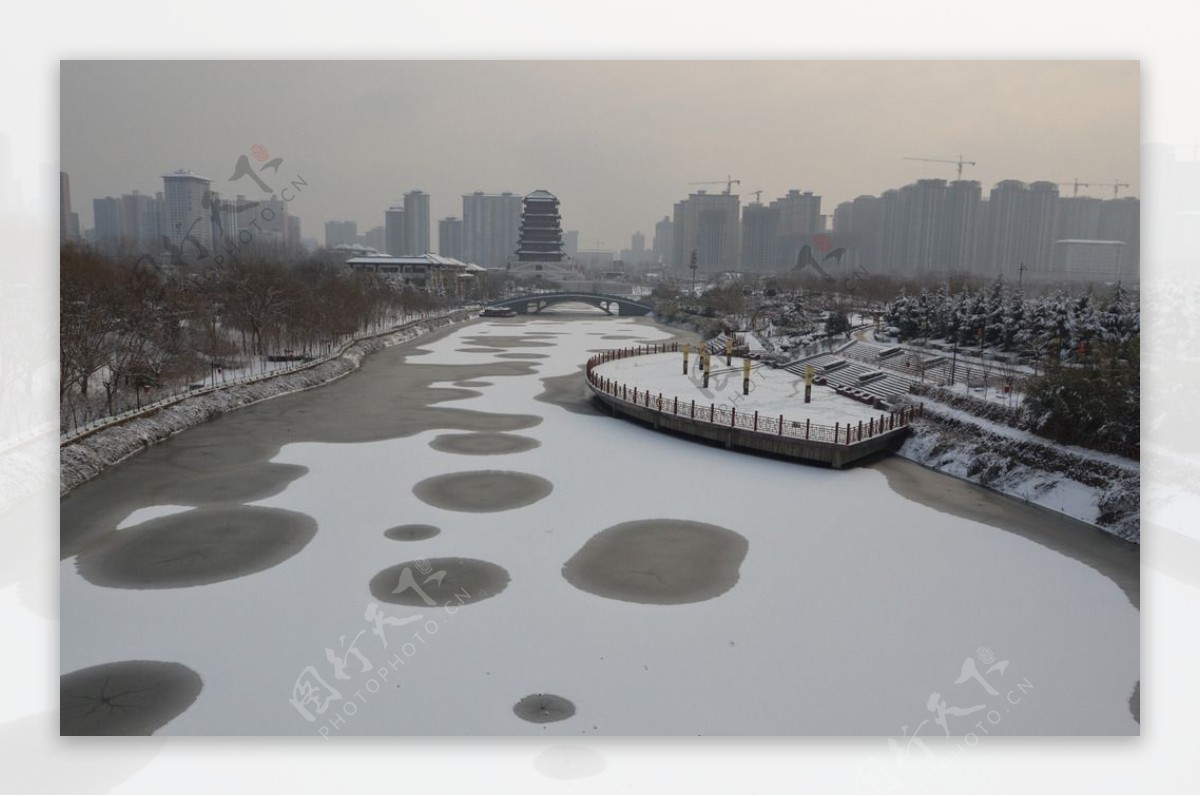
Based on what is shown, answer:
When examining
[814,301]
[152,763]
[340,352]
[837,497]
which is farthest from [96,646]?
[814,301]

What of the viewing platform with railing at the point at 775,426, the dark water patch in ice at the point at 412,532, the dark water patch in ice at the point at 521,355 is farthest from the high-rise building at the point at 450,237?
the dark water patch in ice at the point at 412,532

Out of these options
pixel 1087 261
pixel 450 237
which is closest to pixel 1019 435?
pixel 1087 261

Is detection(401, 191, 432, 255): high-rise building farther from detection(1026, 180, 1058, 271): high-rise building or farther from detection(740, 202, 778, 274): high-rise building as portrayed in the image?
detection(1026, 180, 1058, 271): high-rise building

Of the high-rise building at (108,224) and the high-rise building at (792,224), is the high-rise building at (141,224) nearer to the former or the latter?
the high-rise building at (108,224)

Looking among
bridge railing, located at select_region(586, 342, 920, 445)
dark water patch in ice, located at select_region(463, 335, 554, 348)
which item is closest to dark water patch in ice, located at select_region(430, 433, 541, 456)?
bridge railing, located at select_region(586, 342, 920, 445)

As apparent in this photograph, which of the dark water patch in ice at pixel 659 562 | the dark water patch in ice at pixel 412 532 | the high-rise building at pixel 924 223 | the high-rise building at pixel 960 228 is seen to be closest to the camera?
the dark water patch in ice at pixel 659 562

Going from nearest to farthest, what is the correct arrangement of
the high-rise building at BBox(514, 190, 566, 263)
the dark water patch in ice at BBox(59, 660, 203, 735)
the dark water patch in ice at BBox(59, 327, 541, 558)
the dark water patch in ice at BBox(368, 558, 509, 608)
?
the dark water patch in ice at BBox(59, 660, 203, 735) → the dark water patch in ice at BBox(368, 558, 509, 608) → the dark water patch in ice at BBox(59, 327, 541, 558) → the high-rise building at BBox(514, 190, 566, 263)

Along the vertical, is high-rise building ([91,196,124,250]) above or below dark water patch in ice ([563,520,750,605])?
above
